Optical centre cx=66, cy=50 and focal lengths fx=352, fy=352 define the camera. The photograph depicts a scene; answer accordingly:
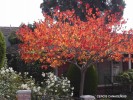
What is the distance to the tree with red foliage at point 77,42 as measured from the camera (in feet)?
44.7

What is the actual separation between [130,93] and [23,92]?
325 inches

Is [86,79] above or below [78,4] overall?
below

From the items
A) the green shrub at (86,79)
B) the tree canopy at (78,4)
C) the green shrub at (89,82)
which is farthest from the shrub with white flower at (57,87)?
the tree canopy at (78,4)

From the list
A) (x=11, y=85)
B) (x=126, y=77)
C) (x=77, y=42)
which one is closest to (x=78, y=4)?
(x=126, y=77)

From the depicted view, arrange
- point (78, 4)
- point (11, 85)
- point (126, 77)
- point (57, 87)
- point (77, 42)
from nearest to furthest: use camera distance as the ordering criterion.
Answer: point (11, 85)
point (77, 42)
point (57, 87)
point (126, 77)
point (78, 4)

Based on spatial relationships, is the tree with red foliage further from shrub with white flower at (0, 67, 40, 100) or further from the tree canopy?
the tree canopy

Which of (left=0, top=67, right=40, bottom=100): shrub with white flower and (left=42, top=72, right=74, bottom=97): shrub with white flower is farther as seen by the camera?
(left=42, top=72, right=74, bottom=97): shrub with white flower

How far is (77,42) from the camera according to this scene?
1347 cm

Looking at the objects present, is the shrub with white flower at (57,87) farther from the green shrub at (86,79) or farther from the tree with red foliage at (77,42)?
the green shrub at (86,79)

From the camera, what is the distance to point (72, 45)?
13.4 m

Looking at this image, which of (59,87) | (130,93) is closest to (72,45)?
(59,87)

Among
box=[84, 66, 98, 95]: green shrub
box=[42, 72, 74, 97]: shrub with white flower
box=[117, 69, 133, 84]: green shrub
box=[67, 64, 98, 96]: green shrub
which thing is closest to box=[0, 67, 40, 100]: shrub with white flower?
box=[42, 72, 74, 97]: shrub with white flower

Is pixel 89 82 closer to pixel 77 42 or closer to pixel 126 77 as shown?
pixel 126 77

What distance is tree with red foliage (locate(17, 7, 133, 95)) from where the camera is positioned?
13.6 metres
